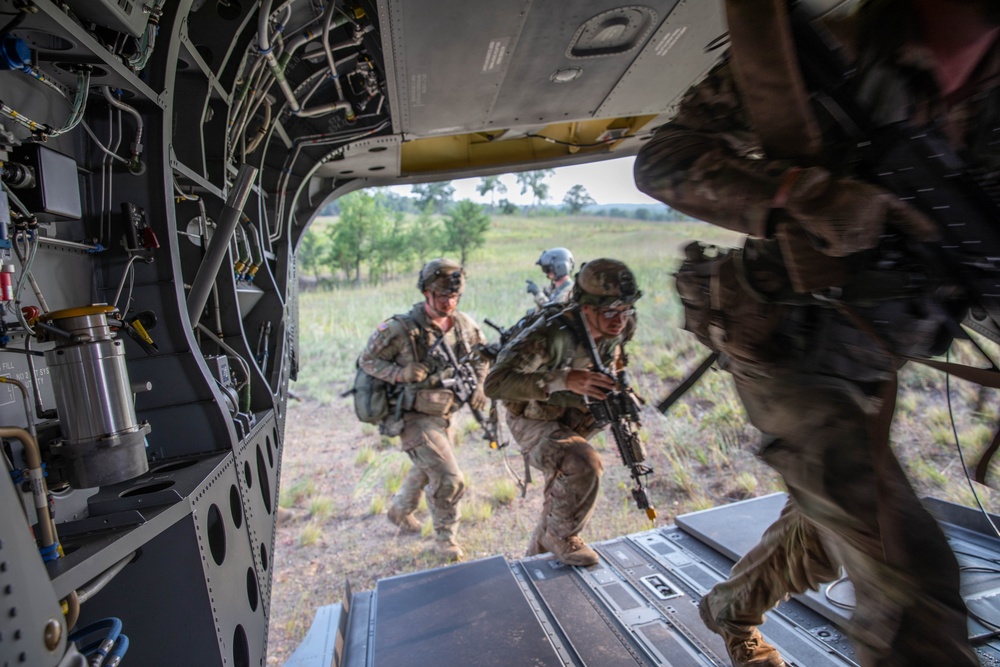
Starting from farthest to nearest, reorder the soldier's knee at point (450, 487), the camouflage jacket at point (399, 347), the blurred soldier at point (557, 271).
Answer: the blurred soldier at point (557, 271)
the camouflage jacket at point (399, 347)
the soldier's knee at point (450, 487)

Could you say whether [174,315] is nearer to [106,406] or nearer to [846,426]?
[106,406]

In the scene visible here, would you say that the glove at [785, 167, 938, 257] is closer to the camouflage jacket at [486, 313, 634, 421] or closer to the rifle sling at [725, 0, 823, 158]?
the rifle sling at [725, 0, 823, 158]

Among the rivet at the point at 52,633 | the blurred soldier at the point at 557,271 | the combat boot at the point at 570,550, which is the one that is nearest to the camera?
the rivet at the point at 52,633

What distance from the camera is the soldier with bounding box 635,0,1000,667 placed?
1.32m

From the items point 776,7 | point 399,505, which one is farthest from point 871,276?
point 399,505

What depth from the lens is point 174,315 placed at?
88.1 inches

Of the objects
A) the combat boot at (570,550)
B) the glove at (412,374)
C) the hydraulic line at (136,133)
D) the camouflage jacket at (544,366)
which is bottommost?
the combat boot at (570,550)

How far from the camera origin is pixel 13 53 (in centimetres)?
137

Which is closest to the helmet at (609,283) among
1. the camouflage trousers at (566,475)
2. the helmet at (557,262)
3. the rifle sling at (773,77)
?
the camouflage trousers at (566,475)

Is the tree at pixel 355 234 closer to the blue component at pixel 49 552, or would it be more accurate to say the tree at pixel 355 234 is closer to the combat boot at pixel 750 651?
the combat boot at pixel 750 651

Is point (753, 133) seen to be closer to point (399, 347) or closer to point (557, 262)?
point (399, 347)

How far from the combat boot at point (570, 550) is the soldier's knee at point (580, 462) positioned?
0.45 metres

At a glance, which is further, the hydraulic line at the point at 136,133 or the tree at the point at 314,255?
the tree at the point at 314,255

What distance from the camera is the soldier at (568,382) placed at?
3.82 meters
